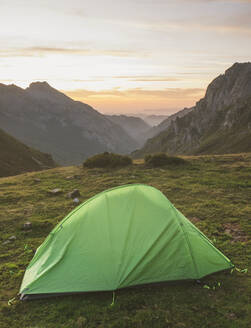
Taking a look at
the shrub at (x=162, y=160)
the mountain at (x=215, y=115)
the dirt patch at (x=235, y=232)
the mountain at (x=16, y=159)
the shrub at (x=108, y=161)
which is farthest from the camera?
the mountain at (x=215, y=115)

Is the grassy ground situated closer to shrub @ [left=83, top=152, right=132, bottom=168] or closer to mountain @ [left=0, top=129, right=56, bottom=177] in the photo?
shrub @ [left=83, top=152, right=132, bottom=168]

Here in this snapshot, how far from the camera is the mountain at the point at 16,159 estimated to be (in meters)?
42.0

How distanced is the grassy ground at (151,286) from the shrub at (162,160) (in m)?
2.26

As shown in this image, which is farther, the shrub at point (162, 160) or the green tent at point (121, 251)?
the shrub at point (162, 160)

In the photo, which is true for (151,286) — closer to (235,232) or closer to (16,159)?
(235,232)

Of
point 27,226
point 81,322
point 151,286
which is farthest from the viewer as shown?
point 27,226

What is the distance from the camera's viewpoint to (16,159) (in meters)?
49.9

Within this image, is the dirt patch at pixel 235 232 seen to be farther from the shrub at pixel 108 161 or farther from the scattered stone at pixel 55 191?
the shrub at pixel 108 161

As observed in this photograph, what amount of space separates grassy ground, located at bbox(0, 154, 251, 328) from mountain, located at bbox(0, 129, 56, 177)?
66.6ft

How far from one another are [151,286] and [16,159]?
152 ft

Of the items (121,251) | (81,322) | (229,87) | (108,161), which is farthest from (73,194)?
(229,87)

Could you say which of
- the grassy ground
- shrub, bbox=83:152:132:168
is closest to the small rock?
the grassy ground

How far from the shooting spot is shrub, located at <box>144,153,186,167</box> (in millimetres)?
25406

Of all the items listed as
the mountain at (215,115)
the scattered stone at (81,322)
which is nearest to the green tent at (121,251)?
the scattered stone at (81,322)
